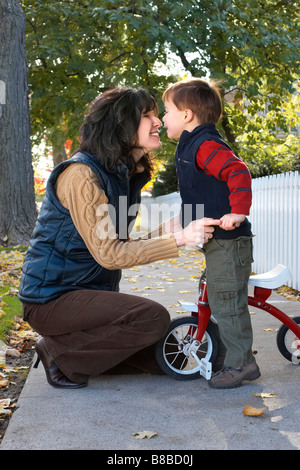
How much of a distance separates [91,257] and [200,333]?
0.83m

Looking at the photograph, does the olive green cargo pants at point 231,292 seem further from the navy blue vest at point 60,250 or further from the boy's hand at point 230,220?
the navy blue vest at point 60,250

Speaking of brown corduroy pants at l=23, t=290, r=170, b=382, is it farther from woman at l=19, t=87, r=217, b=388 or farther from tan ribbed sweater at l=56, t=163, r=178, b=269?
tan ribbed sweater at l=56, t=163, r=178, b=269

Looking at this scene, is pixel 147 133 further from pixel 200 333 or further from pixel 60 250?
pixel 200 333

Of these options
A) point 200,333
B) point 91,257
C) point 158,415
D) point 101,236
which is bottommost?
point 158,415

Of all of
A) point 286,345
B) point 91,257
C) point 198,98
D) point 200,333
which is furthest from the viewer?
point 286,345

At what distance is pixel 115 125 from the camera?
3.84 meters

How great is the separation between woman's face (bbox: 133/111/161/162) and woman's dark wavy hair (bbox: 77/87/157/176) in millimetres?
28

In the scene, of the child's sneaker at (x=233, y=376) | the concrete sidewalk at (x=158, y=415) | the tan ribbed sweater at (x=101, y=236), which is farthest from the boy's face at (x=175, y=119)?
the concrete sidewalk at (x=158, y=415)

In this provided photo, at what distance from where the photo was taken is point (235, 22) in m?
17.1

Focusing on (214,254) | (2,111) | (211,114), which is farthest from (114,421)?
(2,111)

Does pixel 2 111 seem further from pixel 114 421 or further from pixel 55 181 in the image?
pixel 114 421

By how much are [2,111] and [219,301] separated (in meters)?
9.31

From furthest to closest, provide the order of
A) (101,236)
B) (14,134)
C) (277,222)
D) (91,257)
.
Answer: (14,134)
(277,222)
(91,257)
(101,236)

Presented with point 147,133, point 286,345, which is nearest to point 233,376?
point 286,345
